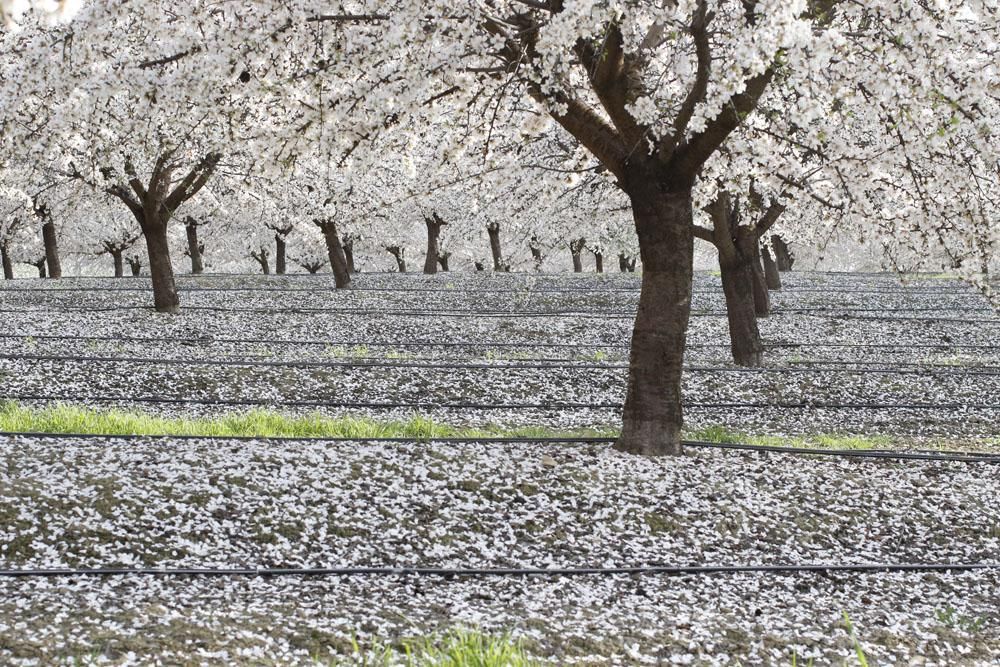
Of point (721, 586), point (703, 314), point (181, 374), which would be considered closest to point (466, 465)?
point (721, 586)

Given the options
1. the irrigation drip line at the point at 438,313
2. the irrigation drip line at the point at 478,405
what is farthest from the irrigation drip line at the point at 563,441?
the irrigation drip line at the point at 438,313

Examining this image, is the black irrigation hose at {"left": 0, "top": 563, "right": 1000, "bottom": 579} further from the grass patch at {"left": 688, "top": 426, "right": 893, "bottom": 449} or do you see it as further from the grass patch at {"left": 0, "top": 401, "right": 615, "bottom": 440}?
the grass patch at {"left": 688, "top": 426, "right": 893, "bottom": 449}

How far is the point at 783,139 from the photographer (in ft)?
39.4

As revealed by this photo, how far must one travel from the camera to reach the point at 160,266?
26.5 m

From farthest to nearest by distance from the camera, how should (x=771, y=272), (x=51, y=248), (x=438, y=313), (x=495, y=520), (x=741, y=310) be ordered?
(x=51, y=248)
(x=771, y=272)
(x=438, y=313)
(x=741, y=310)
(x=495, y=520)

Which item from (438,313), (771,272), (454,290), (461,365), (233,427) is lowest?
(233,427)

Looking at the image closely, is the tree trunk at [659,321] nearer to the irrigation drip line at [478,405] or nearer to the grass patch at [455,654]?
the irrigation drip line at [478,405]

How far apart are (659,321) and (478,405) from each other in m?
5.86

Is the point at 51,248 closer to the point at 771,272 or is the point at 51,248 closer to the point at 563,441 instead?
the point at 771,272

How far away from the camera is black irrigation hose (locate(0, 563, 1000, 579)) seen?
7598mm

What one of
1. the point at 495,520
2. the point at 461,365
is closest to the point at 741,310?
the point at 461,365

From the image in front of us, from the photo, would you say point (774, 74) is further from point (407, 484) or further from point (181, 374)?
point (181, 374)

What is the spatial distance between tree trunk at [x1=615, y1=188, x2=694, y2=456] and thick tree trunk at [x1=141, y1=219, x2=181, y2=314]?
1839 cm

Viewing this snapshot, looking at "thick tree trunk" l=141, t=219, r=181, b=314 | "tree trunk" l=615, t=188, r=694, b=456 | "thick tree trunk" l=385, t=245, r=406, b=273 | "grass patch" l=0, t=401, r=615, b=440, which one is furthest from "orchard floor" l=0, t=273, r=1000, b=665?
"thick tree trunk" l=385, t=245, r=406, b=273
